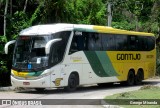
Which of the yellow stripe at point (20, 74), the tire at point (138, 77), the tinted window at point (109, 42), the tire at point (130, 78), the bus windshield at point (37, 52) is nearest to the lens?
the bus windshield at point (37, 52)

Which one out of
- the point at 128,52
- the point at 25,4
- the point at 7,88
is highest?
the point at 25,4

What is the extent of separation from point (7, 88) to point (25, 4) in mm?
7502

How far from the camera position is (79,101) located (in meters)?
16.2

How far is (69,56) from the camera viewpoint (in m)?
20.2

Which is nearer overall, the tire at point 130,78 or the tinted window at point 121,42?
the tinted window at point 121,42

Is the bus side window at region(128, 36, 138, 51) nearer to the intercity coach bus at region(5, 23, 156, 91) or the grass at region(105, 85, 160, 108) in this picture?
the intercity coach bus at region(5, 23, 156, 91)

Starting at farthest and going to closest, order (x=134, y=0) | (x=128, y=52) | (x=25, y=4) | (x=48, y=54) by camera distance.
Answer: (x=134, y=0), (x=25, y=4), (x=128, y=52), (x=48, y=54)

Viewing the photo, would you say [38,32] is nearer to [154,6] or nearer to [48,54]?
[48,54]

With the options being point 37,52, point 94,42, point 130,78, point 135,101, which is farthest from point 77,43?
point 135,101

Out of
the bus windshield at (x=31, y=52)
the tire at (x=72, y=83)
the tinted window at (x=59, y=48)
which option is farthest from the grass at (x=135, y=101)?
the bus windshield at (x=31, y=52)

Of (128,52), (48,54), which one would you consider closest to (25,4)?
(128,52)

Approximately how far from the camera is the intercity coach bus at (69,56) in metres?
19.3

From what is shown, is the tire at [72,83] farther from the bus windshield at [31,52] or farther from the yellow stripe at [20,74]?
the yellow stripe at [20,74]

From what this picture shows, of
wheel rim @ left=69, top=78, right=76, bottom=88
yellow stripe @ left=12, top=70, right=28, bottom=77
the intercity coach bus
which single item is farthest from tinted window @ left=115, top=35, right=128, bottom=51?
yellow stripe @ left=12, top=70, right=28, bottom=77
